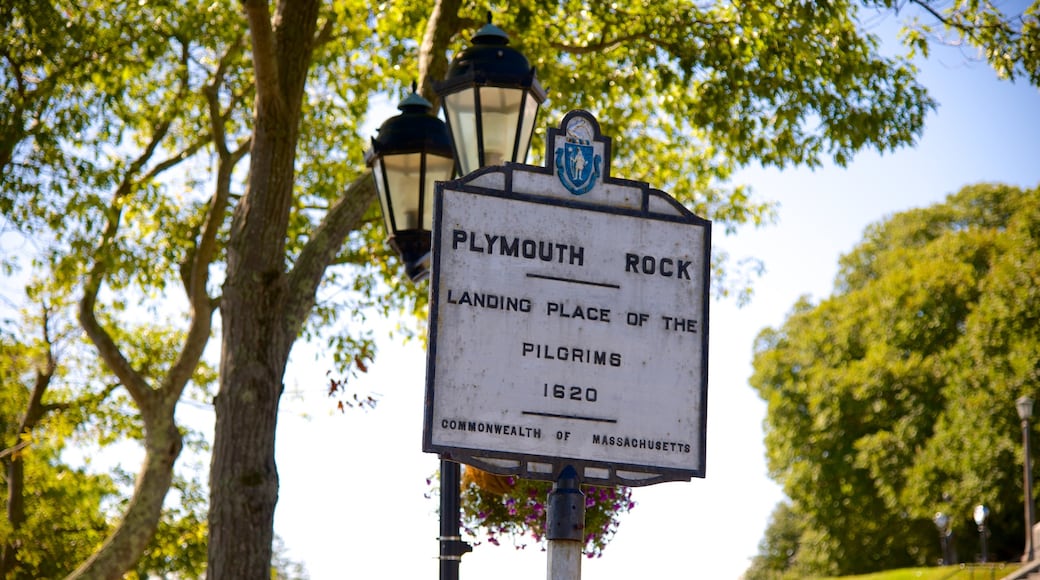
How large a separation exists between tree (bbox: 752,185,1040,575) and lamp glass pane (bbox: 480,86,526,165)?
118 feet

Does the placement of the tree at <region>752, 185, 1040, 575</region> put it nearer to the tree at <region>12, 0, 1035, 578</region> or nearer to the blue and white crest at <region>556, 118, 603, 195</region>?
the tree at <region>12, 0, 1035, 578</region>

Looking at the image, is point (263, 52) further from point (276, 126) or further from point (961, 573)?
point (961, 573)

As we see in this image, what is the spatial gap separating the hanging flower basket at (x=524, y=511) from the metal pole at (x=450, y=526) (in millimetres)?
3002

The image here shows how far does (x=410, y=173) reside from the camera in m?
8.51

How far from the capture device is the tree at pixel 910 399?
41.3 metres

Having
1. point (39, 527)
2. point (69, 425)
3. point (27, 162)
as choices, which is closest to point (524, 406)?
point (27, 162)

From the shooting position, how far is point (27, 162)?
17.0 metres

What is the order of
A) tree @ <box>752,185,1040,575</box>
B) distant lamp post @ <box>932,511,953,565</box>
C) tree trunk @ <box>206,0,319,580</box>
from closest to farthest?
1. tree trunk @ <box>206,0,319,580</box>
2. distant lamp post @ <box>932,511,953,565</box>
3. tree @ <box>752,185,1040,575</box>

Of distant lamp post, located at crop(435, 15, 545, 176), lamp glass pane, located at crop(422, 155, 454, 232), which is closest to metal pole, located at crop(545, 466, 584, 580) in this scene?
distant lamp post, located at crop(435, 15, 545, 176)

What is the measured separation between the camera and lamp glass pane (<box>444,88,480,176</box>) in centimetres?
801

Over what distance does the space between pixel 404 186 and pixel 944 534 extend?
122ft

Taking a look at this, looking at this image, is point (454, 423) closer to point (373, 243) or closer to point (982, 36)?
point (982, 36)

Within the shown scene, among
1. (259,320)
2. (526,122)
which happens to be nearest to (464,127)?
(526,122)

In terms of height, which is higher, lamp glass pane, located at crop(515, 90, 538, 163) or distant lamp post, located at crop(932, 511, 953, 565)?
lamp glass pane, located at crop(515, 90, 538, 163)
